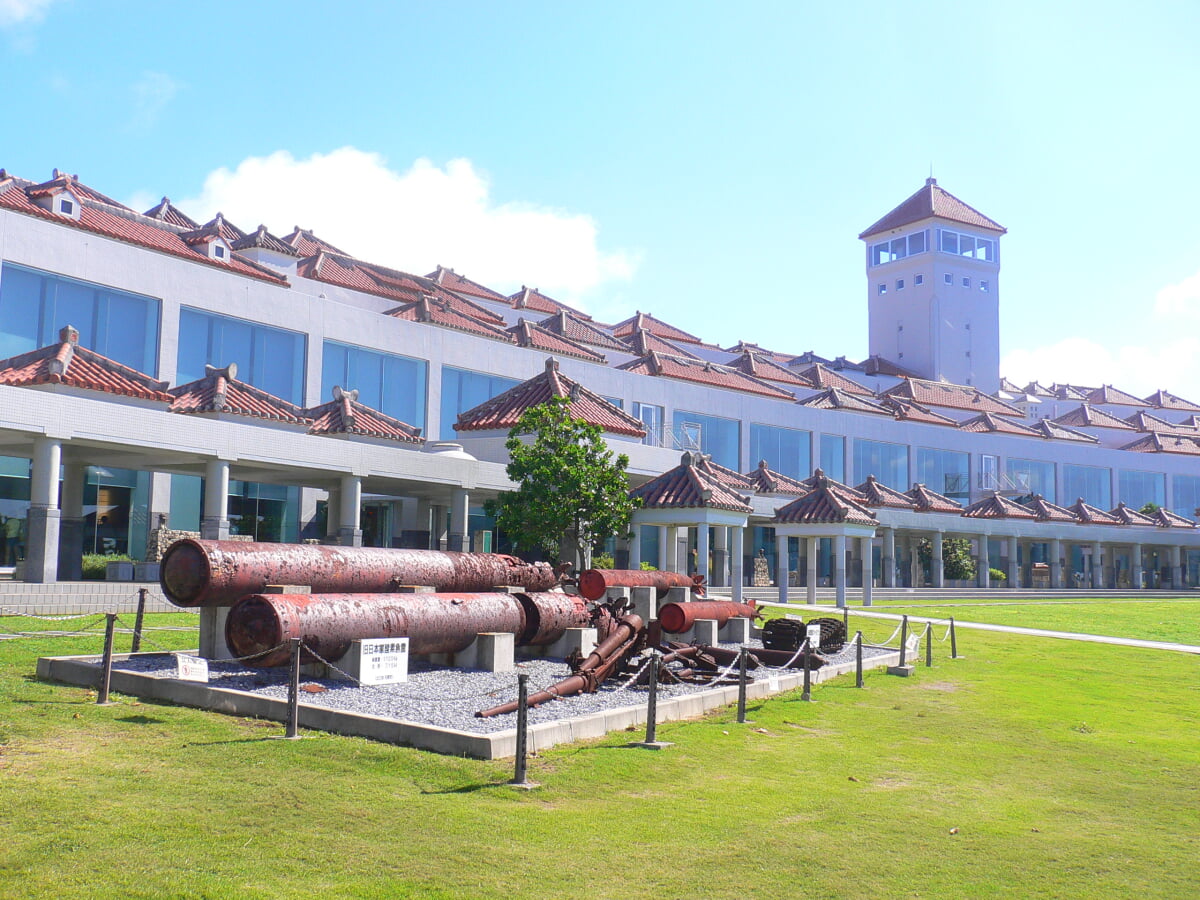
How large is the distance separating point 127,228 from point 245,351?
538cm

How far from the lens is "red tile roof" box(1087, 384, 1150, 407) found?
97750 millimetres

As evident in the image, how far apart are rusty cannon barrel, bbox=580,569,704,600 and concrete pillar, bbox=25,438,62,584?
11.8 m

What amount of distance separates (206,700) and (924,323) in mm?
85309

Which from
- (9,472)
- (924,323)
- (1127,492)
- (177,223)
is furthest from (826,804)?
(924,323)

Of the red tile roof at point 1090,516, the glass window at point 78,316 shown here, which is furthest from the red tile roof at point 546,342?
the red tile roof at point 1090,516

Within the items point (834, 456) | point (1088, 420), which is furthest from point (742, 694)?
point (1088, 420)

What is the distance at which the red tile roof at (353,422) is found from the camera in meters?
32.8

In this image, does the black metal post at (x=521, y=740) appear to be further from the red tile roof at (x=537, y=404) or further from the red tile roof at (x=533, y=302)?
the red tile roof at (x=533, y=302)

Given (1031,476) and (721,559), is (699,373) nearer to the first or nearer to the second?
(721,559)

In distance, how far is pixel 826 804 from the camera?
9.73 m

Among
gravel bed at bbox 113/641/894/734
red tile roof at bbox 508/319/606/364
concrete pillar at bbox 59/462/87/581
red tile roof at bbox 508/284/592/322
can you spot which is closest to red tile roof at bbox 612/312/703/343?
red tile roof at bbox 508/284/592/322

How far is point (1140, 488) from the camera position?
80.2m

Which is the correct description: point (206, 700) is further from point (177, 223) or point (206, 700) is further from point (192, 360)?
point (177, 223)

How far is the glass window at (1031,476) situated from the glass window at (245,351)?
165 feet
